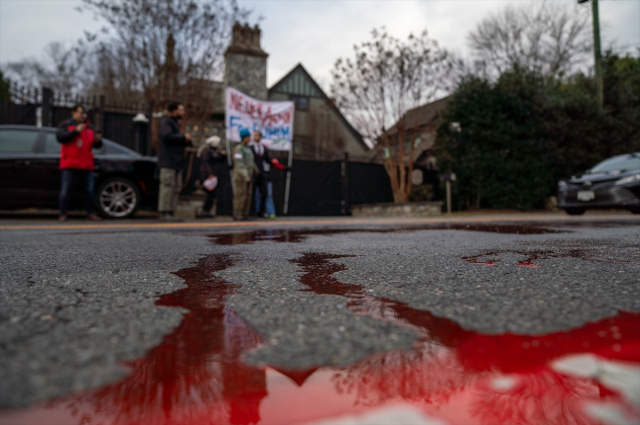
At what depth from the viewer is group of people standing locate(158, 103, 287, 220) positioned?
22.5ft

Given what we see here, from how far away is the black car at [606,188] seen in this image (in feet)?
27.7

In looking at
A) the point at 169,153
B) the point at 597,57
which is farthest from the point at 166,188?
the point at 597,57

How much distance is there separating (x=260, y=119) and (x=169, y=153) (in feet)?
16.3

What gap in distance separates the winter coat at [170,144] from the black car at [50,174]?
3.26 ft

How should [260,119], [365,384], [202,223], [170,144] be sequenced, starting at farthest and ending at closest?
[260,119]
[170,144]
[202,223]
[365,384]

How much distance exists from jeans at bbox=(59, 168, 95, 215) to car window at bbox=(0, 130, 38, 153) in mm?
1015

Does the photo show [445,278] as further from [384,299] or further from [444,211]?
[444,211]

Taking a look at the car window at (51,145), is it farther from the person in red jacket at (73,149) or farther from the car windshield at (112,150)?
the person in red jacket at (73,149)

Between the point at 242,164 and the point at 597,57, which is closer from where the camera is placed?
the point at 242,164

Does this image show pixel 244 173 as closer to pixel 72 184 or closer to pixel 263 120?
pixel 72 184

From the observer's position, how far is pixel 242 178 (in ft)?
25.2

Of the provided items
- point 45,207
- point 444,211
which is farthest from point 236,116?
point 444,211

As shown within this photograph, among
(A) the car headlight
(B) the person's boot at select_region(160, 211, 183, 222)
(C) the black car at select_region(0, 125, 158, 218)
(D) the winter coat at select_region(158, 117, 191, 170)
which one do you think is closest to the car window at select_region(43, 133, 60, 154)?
(C) the black car at select_region(0, 125, 158, 218)

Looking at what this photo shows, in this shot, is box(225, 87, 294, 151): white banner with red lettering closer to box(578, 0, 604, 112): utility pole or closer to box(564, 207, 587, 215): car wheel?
box(564, 207, 587, 215): car wheel
